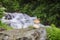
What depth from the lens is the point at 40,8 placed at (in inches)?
537

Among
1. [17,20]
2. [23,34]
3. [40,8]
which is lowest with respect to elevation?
[17,20]

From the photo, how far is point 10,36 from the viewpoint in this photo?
8008mm

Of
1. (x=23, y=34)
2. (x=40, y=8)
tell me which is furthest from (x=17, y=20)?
(x=23, y=34)

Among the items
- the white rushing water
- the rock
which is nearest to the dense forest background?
the white rushing water

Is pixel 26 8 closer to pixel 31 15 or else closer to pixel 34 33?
pixel 31 15

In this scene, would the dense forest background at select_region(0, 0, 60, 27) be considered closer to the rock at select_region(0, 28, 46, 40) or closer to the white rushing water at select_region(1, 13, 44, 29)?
the white rushing water at select_region(1, 13, 44, 29)

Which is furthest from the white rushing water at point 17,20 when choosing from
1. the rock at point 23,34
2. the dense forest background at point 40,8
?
the rock at point 23,34

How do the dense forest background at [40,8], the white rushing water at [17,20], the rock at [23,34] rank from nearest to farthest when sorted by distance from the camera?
the rock at [23,34] → the white rushing water at [17,20] → the dense forest background at [40,8]

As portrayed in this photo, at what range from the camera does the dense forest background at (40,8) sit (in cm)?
1286

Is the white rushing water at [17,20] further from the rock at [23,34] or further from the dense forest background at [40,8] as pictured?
the rock at [23,34]

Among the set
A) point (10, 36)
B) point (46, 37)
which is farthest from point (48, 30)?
point (10, 36)

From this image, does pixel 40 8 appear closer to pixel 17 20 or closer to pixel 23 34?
pixel 17 20

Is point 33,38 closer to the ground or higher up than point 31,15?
higher up

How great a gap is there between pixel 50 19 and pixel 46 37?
409 centimetres
